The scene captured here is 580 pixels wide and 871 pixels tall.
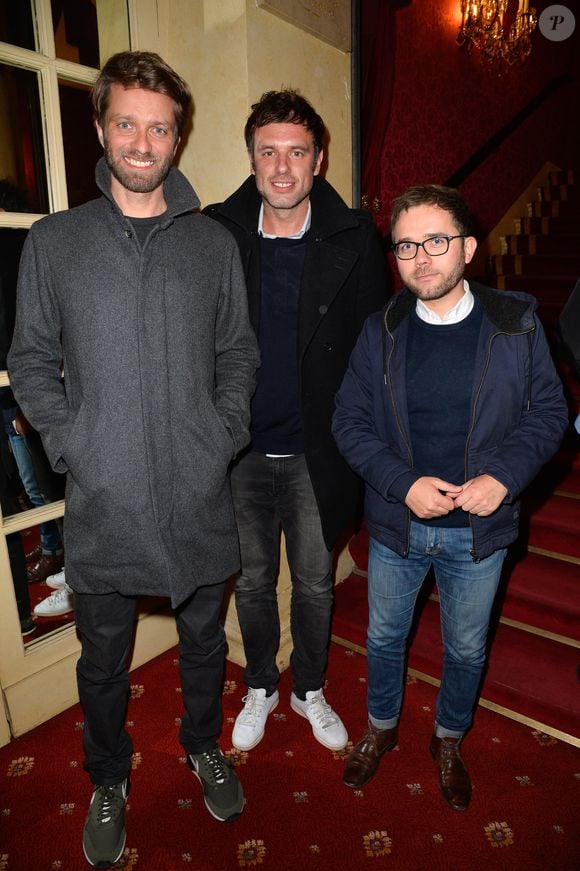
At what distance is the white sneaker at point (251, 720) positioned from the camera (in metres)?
2.11

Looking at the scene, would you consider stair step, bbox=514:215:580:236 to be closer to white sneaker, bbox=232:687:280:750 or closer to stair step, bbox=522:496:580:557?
stair step, bbox=522:496:580:557

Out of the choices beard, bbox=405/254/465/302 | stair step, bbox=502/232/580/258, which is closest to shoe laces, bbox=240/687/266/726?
beard, bbox=405/254/465/302

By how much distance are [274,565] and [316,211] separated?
1.15m

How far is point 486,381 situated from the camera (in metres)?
1.56

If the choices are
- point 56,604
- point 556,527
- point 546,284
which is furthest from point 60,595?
point 546,284

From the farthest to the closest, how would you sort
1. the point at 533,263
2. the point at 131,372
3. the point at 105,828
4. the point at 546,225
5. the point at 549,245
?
the point at 546,225
the point at 549,245
the point at 533,263
the point at 105,828
the point at 131,372

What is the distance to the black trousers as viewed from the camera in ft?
5.32

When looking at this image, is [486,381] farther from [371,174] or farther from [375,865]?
[371,174]

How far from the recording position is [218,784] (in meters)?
1.82

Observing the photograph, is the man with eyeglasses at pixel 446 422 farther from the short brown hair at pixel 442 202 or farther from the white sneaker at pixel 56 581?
the white sneaker at pixel 56 581

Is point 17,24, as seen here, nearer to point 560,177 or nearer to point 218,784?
point 218,784

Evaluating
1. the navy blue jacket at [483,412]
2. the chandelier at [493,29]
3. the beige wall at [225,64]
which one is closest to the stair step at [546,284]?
the chandelier at [493,29]

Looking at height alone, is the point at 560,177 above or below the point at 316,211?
above

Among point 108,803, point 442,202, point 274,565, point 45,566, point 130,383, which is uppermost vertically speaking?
point 442,202
